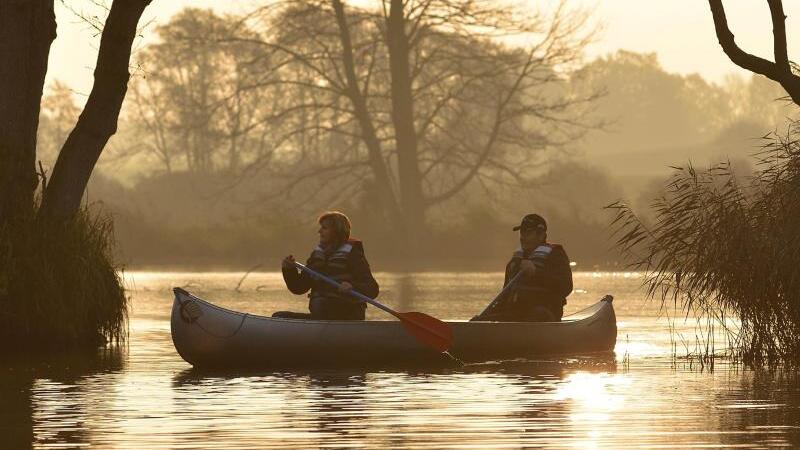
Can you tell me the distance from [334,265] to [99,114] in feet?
12.3

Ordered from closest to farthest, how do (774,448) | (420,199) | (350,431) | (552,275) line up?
(774,448), (350,431), (552,275), (420,199)

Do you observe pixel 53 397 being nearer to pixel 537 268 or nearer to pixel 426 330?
pixel 426 330

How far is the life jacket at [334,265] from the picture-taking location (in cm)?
1546

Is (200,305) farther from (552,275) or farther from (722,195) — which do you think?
(722,195)

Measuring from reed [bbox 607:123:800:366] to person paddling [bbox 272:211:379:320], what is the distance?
89.6 inches

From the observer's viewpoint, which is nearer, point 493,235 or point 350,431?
point 350,431

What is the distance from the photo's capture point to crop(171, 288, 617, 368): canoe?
1518 centimetres

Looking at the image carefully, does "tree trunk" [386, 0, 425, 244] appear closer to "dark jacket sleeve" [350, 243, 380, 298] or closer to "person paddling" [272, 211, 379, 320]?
"person paddling" [272, 211, 379, 320]

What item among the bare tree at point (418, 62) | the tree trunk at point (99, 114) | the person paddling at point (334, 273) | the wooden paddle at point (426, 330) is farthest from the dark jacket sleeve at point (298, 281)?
the bare tree at point (418, 62)

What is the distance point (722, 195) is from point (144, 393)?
5.29m

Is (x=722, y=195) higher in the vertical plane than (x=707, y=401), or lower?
higher

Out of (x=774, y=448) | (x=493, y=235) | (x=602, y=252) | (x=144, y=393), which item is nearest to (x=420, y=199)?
(x=493, y=235)

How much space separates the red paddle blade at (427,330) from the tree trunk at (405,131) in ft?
92.5

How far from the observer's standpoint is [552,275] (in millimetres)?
16547
